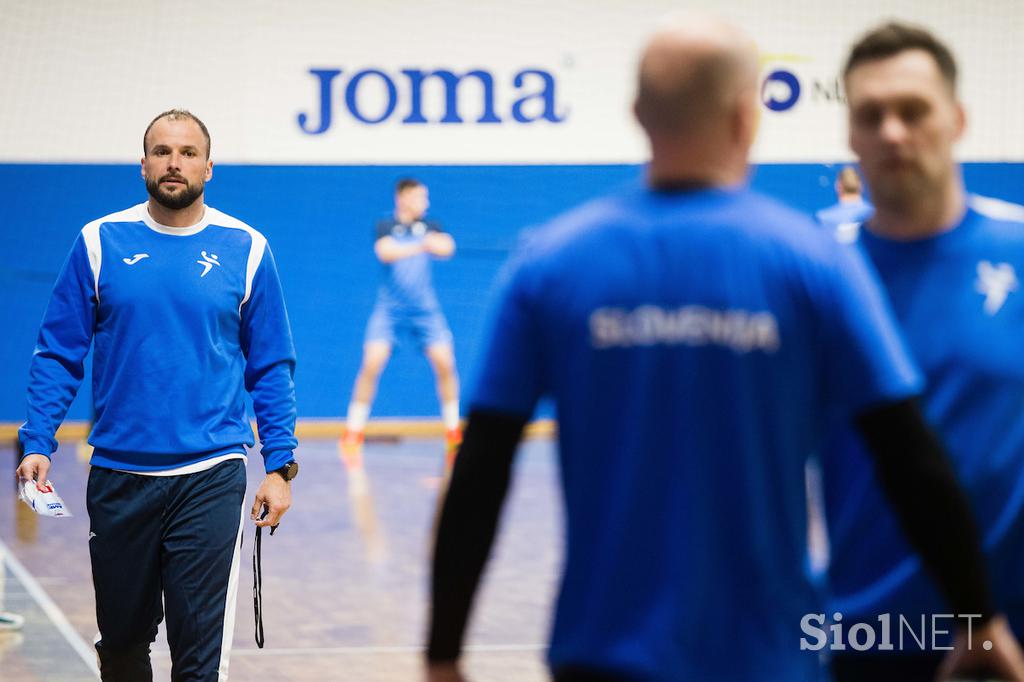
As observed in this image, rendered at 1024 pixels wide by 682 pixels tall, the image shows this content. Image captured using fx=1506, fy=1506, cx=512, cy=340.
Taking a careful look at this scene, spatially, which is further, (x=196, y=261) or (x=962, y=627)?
(x=196, y=261)

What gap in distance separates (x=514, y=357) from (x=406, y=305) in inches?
437

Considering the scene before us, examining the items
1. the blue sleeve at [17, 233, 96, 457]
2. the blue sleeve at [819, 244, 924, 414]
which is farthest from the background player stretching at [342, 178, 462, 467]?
the blue sleeve at [819, 244, 924, 414]

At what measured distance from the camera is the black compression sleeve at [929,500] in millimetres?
1877

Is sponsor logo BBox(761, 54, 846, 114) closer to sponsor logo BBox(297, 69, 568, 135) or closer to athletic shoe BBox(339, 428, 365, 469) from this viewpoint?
sponsor logo BBox(297, 69, 568, 135)

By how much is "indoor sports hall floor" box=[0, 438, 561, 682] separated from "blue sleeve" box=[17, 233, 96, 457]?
1.61 m

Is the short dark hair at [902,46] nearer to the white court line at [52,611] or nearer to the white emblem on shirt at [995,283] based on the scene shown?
the white emblem on shirt at [995,283]

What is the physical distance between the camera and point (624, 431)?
1.86 m

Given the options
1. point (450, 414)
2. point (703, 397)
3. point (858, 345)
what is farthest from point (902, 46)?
point (450, 414)

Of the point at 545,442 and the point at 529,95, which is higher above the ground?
the point at 529,95

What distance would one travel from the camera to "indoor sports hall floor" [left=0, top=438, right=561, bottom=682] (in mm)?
5723

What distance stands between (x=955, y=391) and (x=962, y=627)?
552mm

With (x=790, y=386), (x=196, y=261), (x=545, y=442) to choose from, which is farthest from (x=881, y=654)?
(x=545, y=442)

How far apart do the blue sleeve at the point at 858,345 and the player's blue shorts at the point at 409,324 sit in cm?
1113

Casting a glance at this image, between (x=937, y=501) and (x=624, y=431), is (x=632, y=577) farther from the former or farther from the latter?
(x=937, y=501)
